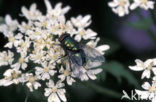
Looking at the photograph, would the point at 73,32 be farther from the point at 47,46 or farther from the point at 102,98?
the point at 102,98

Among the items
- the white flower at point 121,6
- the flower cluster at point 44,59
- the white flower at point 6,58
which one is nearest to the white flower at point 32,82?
the flower cluster at point 44,59

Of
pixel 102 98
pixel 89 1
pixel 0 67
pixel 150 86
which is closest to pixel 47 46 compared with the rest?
pixel 0 67

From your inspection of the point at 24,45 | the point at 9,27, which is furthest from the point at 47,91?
the point at 9,27

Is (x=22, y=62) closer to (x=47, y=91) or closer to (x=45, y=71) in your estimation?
(x=45, y=71)

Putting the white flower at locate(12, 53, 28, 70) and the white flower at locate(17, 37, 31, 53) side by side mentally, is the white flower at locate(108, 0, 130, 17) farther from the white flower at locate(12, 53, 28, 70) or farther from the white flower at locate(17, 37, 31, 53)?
the white flower at locate(12, 53, 28, 70)

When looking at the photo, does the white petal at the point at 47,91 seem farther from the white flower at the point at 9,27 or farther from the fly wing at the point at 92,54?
the white flower at the point at 9,27

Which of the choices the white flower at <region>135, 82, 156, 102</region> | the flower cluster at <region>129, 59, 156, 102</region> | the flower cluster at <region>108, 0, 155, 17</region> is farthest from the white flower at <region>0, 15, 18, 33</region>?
the white flower at <region>135, 82, 156, 102</region>

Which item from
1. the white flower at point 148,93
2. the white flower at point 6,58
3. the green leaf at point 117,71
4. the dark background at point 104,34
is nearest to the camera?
the white flower at point 148,93
